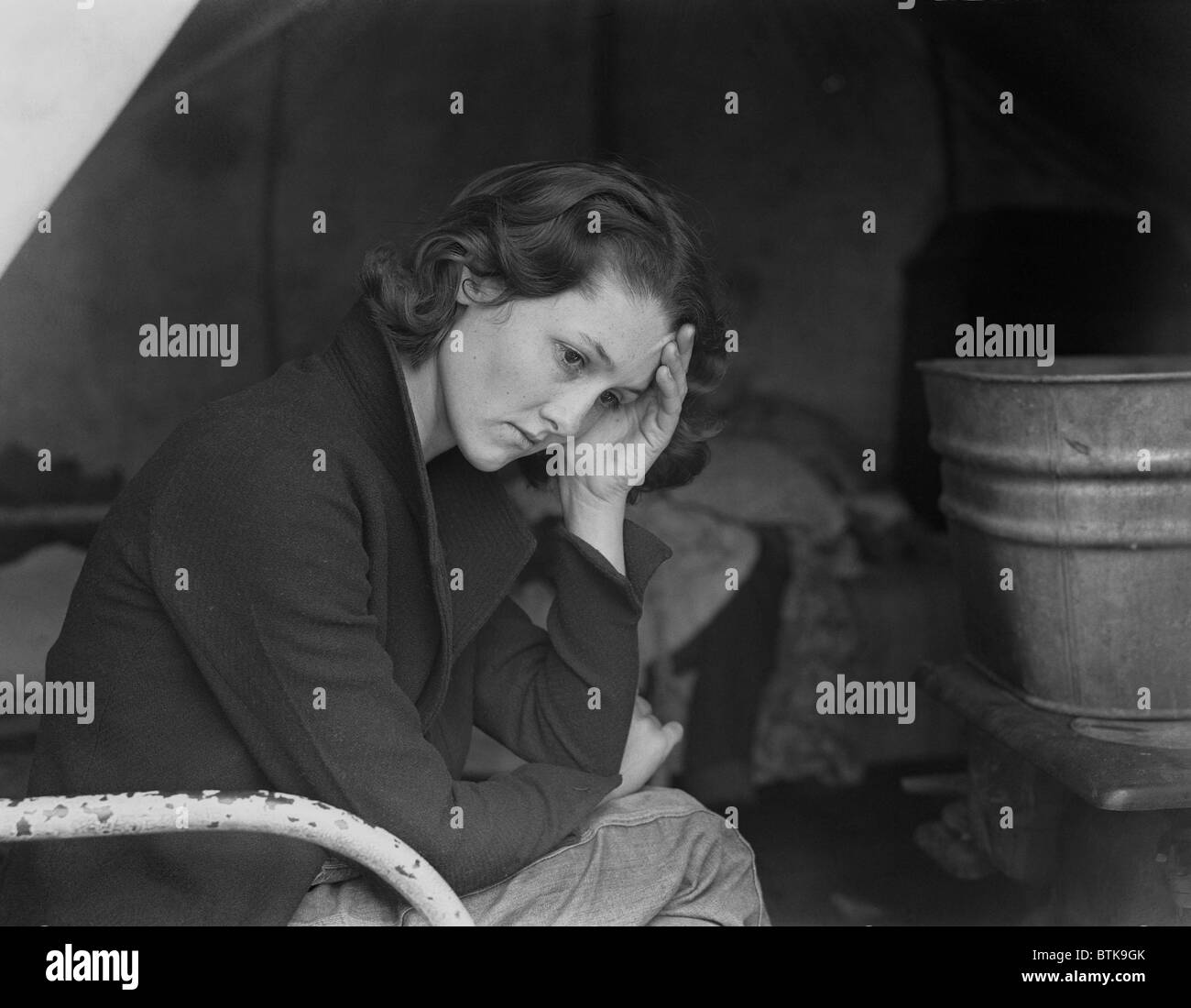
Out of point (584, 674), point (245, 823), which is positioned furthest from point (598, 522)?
point (245, 823)

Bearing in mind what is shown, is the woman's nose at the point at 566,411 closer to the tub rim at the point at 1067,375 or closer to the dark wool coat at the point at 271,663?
the dark wool coat at the point at 271,663

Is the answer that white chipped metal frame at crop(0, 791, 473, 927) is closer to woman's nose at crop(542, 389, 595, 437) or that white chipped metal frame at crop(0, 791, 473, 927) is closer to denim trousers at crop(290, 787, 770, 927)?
A: denim trousers at crop(290, 787, 770, 927)

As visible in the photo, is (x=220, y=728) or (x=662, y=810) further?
(x=662, y=810)

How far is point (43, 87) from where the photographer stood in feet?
7.65

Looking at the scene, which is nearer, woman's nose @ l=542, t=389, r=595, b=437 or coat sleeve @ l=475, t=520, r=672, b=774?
woman's nose @ l=542, t=389, r=595, b=437

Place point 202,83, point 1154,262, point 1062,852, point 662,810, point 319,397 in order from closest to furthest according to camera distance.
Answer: point 319,397 < point 662,810 < point 1062,852 < point 202,83 < point 1154,262

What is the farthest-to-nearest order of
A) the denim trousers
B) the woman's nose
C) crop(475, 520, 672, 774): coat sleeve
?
crop(475, 520, 672, 774): coat sleeve, the woman's nose, the denim trousers

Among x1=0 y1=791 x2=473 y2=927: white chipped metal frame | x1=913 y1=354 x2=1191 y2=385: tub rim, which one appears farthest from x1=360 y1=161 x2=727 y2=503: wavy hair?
x1=0 y1=791 x2=473 y2=927: white chipped metal frame

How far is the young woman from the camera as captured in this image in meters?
1.65

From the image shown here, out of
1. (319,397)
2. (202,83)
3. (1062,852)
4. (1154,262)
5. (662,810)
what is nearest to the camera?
(319,397)

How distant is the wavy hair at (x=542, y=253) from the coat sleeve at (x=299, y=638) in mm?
299
